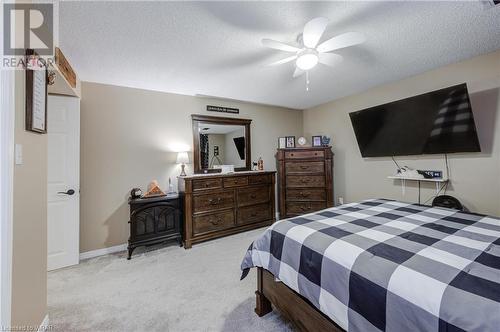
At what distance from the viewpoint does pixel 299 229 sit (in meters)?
1.47

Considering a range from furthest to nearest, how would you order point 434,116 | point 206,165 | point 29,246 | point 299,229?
point 206,165, point 434,116, point 299,229, point 29,246

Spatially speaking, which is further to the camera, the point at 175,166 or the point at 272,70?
the point at 175,166

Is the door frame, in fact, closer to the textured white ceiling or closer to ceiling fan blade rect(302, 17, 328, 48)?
the textured white ceiling

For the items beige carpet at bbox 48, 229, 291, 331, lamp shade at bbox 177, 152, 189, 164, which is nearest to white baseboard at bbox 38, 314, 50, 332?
beige carpet at bbox 48, 229, 291, 331

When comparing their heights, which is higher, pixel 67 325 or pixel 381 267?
pixel 381 267

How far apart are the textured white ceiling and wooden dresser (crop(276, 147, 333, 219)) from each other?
1.36 meters

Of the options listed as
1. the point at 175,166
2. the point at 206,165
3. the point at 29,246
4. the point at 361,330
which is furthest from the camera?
the point at 206,165

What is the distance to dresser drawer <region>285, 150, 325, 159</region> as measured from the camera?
3.85 metres

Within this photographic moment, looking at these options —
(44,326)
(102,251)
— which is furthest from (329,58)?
(102,251)

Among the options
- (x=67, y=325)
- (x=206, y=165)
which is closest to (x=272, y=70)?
(x=206, y=165)

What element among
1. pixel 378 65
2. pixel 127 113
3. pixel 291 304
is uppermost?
pixel 378 65

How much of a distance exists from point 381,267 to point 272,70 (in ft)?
8.05

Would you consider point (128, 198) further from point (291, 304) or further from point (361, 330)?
point (361, 330)

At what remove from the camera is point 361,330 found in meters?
0.95
